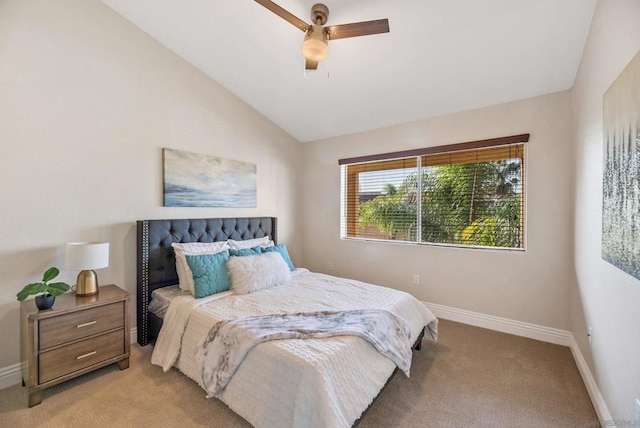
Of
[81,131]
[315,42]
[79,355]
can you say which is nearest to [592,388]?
[315,42]

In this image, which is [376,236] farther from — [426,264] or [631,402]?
[631,402]

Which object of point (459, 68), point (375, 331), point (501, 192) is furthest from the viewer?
point (501, 192)

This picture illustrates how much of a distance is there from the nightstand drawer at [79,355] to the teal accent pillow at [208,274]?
689 millimetres

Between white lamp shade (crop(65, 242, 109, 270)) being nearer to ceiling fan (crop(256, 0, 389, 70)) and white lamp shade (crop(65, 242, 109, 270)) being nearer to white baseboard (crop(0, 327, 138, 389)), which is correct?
white baseboard (crop(0, 327, 138, 389))

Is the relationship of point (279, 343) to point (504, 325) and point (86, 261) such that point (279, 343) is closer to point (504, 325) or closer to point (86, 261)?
point (86, 261)

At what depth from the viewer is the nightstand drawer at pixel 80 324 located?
6.29ft

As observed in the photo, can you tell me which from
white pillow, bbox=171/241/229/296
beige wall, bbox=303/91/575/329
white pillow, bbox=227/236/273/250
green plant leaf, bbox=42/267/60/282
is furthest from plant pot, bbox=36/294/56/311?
beige wall, bbox=303/91/575/329

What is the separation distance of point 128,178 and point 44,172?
59cm

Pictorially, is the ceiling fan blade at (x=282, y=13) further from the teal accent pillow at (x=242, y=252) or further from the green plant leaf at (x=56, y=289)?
the green plant leaf at (x=56, y=289)

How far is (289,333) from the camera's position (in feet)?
5.70

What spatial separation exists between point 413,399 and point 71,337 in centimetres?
253

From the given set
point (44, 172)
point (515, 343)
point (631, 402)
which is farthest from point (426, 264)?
point (44, 172)

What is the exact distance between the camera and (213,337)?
1.94 metres

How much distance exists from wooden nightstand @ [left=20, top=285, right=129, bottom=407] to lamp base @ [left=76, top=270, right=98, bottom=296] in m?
0.05
